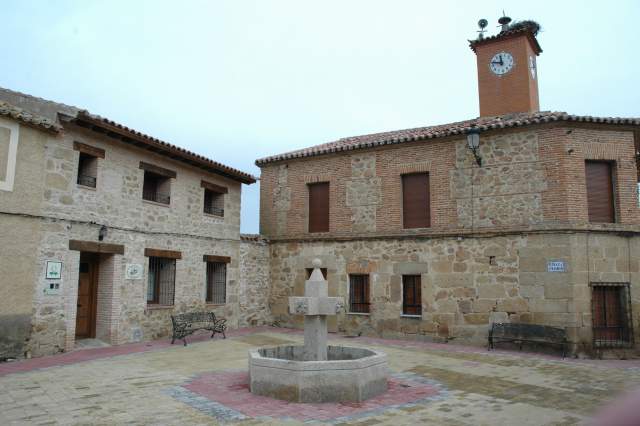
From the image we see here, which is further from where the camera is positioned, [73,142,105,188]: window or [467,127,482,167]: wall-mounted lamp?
[467,127,482,167]: wall-mounted lamp

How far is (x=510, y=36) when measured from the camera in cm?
1698

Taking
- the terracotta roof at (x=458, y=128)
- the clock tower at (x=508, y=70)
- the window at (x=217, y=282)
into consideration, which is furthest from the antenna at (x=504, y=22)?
the window at (x=217, y=282)

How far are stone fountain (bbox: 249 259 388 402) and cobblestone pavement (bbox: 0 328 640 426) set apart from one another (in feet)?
0.61

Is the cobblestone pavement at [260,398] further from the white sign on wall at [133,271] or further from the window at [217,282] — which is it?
the window at [217,282]

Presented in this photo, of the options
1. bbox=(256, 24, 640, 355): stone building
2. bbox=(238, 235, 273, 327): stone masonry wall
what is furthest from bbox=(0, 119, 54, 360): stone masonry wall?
bbox=(256, 24, 640, 355): stone building

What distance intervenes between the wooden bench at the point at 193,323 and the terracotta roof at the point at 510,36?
43.7 feet

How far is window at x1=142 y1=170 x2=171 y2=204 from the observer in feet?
43.3

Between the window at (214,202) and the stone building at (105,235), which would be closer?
the stone building at (105,235)

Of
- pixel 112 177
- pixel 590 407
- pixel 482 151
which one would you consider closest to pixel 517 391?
pixel 590 407

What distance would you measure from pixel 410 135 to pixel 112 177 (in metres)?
8.46

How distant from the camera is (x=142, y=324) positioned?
12047 millimetres

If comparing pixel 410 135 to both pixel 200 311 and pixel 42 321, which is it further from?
pixel 42 321

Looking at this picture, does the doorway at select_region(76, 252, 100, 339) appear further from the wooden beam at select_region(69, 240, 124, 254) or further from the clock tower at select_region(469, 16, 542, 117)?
the clock tower at select_region(469, 16, 542, 117)

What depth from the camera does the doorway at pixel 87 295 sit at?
11.3 meters
